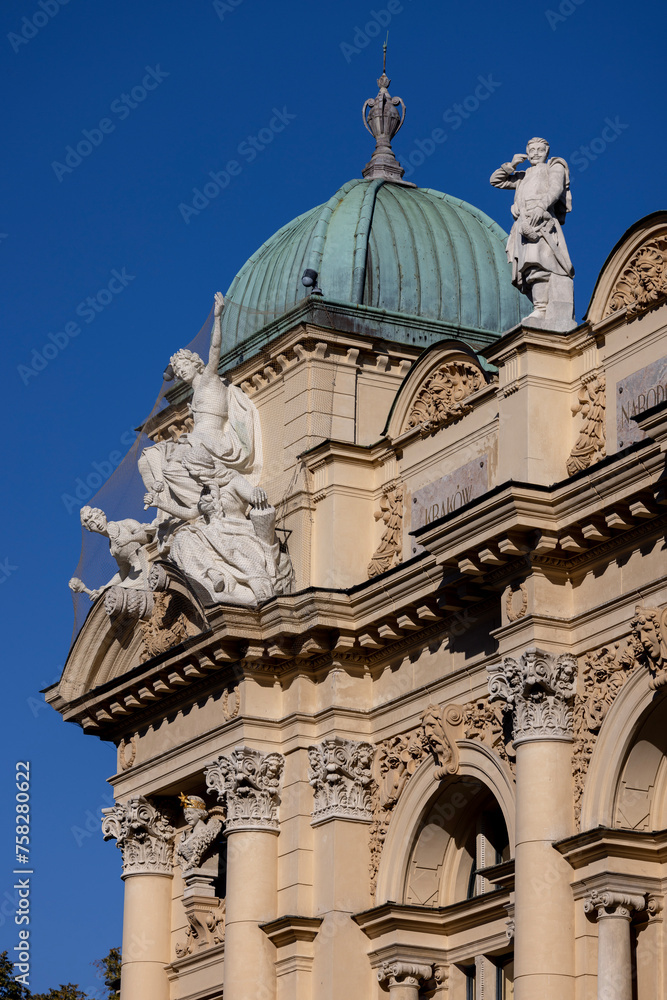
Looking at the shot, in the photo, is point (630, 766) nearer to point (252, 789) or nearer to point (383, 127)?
point (252, 789)

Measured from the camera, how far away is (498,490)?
24.2 m

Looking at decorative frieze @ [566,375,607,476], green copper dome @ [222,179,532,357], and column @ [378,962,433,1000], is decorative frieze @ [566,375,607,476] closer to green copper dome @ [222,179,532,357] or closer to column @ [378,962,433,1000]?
green copper dome @ [222,179,532,357]

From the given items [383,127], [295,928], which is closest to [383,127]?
[383,127]

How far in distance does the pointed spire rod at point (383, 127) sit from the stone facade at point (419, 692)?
359 centimetres

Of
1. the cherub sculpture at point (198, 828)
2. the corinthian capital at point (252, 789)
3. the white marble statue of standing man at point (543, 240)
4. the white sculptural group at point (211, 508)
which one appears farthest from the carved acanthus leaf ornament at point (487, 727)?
the cherub sculpture at point (198, 828)

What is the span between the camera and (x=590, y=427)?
24984mm

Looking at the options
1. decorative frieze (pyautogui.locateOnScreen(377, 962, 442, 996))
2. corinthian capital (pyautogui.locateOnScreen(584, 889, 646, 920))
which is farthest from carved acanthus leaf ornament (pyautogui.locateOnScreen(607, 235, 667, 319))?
decorative frieze (pyautogui.locateOnScreen(377, 962, 442, 996))

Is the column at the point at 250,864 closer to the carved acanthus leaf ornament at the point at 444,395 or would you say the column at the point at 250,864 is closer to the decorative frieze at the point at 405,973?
the decorative frieze at the point at 405,973

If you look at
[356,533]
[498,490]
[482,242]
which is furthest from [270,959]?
[482,242]

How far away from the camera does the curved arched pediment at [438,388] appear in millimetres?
27453

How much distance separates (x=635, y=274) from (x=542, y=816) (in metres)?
5.76

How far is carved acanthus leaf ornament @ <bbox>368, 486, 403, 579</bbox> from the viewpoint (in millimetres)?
28328

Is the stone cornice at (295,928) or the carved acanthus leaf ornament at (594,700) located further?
the stone cornice at (295,928)

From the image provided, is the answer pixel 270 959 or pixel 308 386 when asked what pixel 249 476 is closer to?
pixel 308 386
